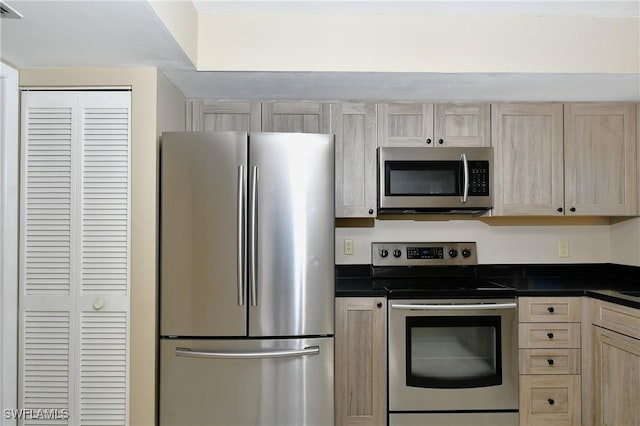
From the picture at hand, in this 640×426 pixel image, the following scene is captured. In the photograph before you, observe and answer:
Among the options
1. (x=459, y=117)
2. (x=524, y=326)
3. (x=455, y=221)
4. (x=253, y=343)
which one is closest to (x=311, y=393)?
(x=253, y=343)

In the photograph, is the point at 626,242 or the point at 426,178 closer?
the point at 426,178

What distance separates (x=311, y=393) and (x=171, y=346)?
0.76 m

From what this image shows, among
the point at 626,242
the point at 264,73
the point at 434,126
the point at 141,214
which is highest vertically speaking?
the point at 264,73

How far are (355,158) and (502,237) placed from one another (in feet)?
4.01

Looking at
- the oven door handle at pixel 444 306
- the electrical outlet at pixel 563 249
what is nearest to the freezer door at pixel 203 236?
the oven door handle at pixel 444 306

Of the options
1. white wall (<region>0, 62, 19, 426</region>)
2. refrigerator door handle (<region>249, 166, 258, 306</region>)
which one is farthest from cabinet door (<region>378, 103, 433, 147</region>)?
white wall (<region>0, 62, 19, 426</region>)

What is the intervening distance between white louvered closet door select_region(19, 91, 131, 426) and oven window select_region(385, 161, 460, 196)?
5.16 ft

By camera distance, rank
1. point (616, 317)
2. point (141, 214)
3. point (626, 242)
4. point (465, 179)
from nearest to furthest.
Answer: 1. point (141, 214)
2. point (616, 317)
3. point (465, 179)
4. point (626, 242)

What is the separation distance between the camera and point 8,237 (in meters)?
2.34

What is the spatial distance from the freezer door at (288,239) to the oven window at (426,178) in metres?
0.70

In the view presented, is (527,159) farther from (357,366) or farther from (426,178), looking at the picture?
Answer: (357,366)

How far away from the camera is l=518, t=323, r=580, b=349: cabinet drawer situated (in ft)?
9.22

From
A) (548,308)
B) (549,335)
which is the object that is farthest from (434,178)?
(549,335)

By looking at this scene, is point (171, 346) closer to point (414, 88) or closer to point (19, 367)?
point (19, 367)
